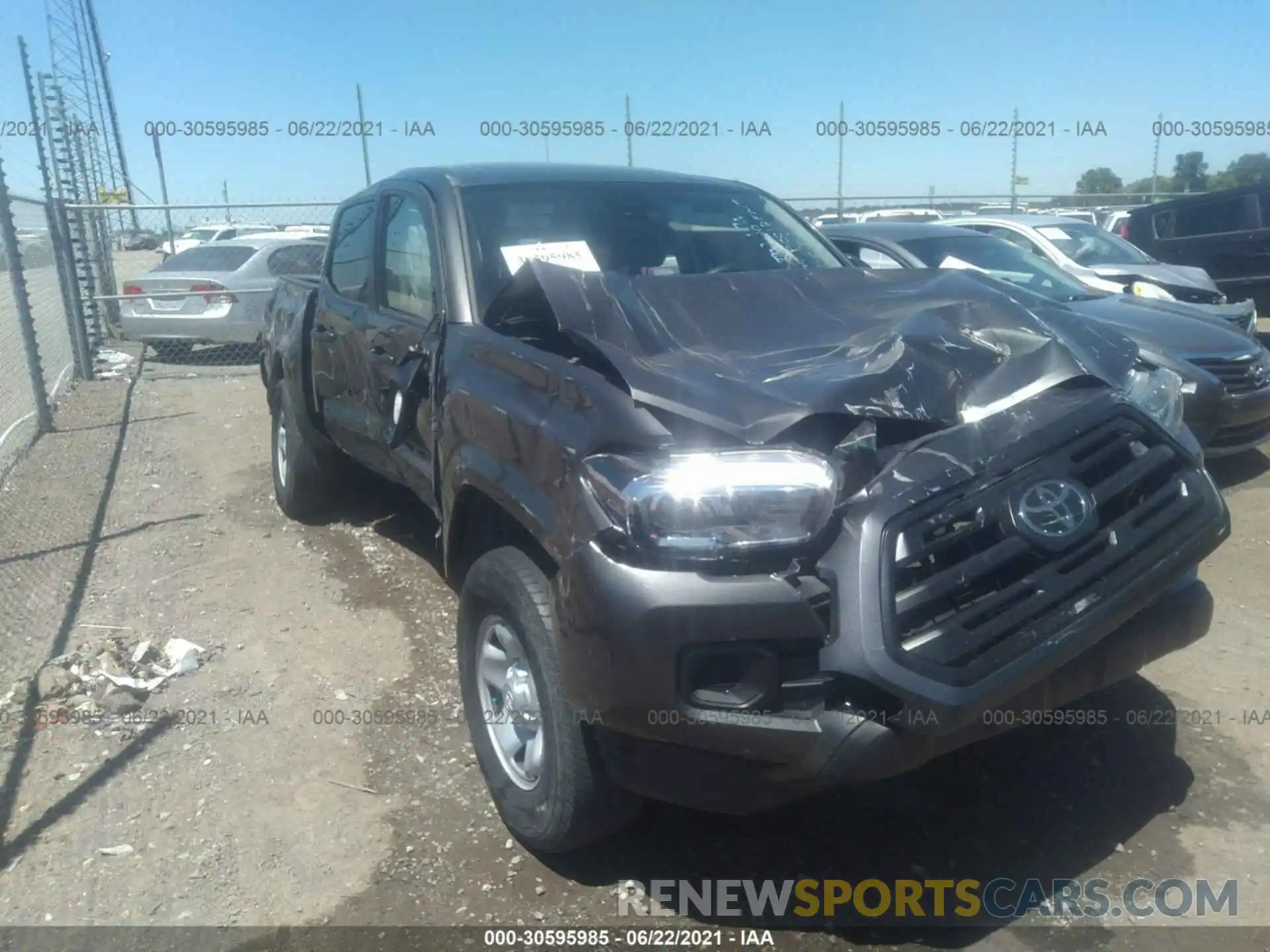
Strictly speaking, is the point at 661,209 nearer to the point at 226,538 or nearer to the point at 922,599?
the point at 922,599

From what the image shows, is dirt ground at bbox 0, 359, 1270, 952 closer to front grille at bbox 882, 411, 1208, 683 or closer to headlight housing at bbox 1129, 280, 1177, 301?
front grille at bbox 882, 411, 1208, 683

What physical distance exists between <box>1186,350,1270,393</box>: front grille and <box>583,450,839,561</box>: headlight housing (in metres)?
4.49

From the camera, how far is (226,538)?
5.84 metres

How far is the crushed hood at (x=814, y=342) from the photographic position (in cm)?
246

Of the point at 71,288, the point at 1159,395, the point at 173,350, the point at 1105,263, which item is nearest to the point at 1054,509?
the point at 1159,395

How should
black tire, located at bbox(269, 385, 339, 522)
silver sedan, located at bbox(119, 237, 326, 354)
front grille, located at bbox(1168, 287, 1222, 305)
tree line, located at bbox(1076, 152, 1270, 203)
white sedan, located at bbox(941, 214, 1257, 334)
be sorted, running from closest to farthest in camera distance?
black tire, located at bbox(269, 385, 339, 522) < white sedan, located at bbox(941, 214, 1257, 334) < front grille, located at bbox(1168, 287, 1222, 305) < silver sedan, located at bbox(119, 237, 326, 354) < tree line, located at bbox(1076, 152, 1270, 203)

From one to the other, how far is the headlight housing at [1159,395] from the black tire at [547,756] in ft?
5.49

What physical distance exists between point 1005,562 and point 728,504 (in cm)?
65

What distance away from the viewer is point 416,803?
324 cm

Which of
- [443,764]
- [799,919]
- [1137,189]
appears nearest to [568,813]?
[799,919]

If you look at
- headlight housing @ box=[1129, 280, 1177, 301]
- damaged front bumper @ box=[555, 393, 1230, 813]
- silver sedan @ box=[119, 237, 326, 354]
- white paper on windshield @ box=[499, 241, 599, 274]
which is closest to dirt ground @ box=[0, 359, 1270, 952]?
damaged front bumper @ box=[555, 393, 1230, 813]

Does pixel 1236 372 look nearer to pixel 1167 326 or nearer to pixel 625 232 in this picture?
pixel 1167 326

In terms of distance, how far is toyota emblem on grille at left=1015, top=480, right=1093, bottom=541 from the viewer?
2355mm

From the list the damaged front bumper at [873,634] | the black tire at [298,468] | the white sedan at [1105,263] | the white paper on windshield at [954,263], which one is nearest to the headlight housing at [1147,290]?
the white sedan at [1105,263]
